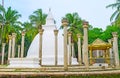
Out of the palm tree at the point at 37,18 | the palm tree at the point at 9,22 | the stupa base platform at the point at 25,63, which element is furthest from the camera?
the palm tree at the point at 37,18

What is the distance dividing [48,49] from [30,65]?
280 inches

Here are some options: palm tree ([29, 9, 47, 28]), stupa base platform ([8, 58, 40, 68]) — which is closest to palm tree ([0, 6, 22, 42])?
palm tree ([29, 9, 47, 28])

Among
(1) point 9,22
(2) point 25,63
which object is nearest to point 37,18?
(1) point 9,22

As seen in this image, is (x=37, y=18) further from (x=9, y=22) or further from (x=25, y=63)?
(x=25, y=63)

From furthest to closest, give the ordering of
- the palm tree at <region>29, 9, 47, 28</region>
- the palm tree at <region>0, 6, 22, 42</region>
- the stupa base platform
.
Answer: the palm tree at <region>29, 9, 47, 28</region>, the palm tree at <region>0, 6, 22, 42</region>, the stupa base platform

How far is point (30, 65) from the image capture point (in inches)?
764

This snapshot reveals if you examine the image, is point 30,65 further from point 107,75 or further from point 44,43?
point 107,75

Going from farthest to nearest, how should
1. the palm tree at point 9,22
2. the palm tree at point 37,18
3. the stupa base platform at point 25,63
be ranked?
the palm tree at point 37,18 < the palm tree at point 9,22 < the stupa base platform at point 25,63

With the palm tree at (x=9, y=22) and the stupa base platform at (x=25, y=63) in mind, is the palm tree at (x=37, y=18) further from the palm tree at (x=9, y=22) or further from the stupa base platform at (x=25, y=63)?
the stupa base platform at (x=25, y=63)

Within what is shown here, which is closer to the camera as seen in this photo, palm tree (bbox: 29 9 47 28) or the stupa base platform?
the stupa base platform

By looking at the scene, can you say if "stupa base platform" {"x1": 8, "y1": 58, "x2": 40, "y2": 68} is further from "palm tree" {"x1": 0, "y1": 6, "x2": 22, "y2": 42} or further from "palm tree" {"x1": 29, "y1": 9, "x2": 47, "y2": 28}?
"palm tree" {"x1": 29, "y1": 9, "x2": 47, "y2": 28}

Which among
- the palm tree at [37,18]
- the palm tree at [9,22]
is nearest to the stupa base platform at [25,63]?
the palm tree at [9,22]

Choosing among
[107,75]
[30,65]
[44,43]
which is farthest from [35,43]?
[107,75]

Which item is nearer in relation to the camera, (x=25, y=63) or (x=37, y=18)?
(x=25, y=63)
